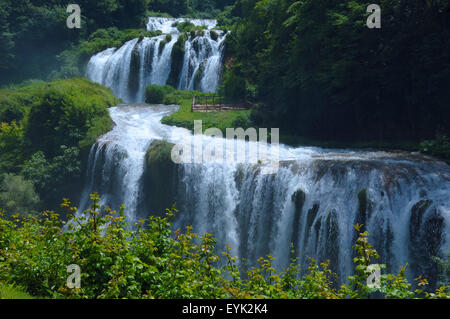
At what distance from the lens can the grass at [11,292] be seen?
5770mm

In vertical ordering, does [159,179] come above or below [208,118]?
below

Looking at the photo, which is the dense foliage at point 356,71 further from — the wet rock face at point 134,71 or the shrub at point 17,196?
the wet rock face at point 134,71

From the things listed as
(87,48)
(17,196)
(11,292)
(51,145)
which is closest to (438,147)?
(11,292)

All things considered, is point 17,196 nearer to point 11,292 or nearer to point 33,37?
point 11,292

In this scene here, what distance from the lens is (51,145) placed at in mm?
27531

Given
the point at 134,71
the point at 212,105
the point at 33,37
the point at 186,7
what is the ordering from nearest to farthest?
the point at 212,105, the point at 134,71, the point at 33,37, the point at 186,7

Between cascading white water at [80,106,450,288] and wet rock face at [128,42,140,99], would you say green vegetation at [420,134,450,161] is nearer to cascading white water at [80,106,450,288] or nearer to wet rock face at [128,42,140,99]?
cascading white water at [80,106,450,288]

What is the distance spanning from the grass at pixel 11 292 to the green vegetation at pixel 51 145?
62.7 ft

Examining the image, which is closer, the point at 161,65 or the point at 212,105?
the point at 212,105

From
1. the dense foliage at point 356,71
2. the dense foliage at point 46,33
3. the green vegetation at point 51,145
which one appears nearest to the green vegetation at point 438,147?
the dense foliage at point 356,71

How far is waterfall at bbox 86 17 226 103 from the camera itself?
37219 millimetres

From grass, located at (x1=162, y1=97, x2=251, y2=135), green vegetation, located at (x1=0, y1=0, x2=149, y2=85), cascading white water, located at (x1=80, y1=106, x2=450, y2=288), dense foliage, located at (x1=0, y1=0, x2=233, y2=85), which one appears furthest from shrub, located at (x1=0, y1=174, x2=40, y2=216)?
green vegetation, located at (x1=0, y1=0, x2=149, y2=85)

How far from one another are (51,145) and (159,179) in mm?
9796
